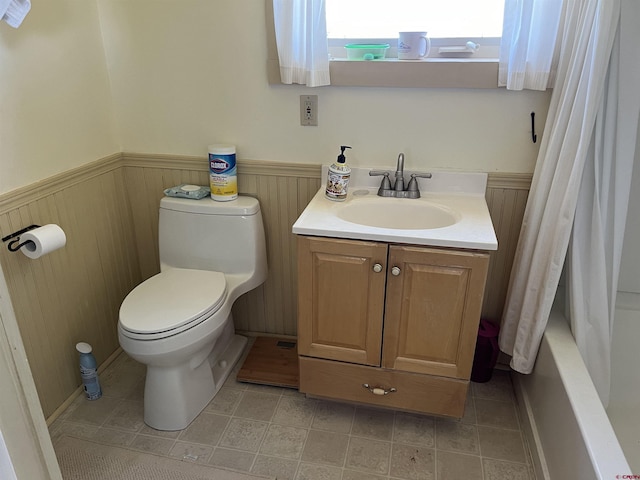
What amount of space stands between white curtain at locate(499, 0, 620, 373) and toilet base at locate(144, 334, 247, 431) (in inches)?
47.0

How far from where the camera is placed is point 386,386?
1.72m

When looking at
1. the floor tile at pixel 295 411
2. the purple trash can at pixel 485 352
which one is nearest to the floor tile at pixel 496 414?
the purple trash can at pixel 485 352

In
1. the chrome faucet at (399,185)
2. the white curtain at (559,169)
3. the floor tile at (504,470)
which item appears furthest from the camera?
the chrome faucet at (399,185)

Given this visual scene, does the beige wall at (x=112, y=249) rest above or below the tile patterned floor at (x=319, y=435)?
above

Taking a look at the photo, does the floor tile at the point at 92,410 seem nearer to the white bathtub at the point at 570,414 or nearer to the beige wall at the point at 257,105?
the beige wall at the point at 257,105

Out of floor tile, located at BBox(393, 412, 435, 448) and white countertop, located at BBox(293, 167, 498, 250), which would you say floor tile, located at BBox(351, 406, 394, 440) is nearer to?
floor tile, located at BBox(393, 412, 435, 448)

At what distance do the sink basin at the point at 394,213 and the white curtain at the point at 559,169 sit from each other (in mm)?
335

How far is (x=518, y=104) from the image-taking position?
1.74 m

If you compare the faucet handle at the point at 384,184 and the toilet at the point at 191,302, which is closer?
the toilet at the point at 191,302

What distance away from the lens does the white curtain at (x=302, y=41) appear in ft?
5.52

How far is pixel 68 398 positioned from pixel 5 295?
1266 millimetres

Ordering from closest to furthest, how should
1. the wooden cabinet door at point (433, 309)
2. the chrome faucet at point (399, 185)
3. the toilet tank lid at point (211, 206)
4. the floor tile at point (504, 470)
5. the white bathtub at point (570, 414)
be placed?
the white bathtub at point (570, 414)
the wooden cabinet door at point (433, 309)
the floor tile at point (504, 470)
the chrome faucet at point (399, 185)
the toilet tank lid at point (211, 206)

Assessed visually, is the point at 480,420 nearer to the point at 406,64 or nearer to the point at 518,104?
the point at 518,104

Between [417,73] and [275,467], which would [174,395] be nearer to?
[275,467]
